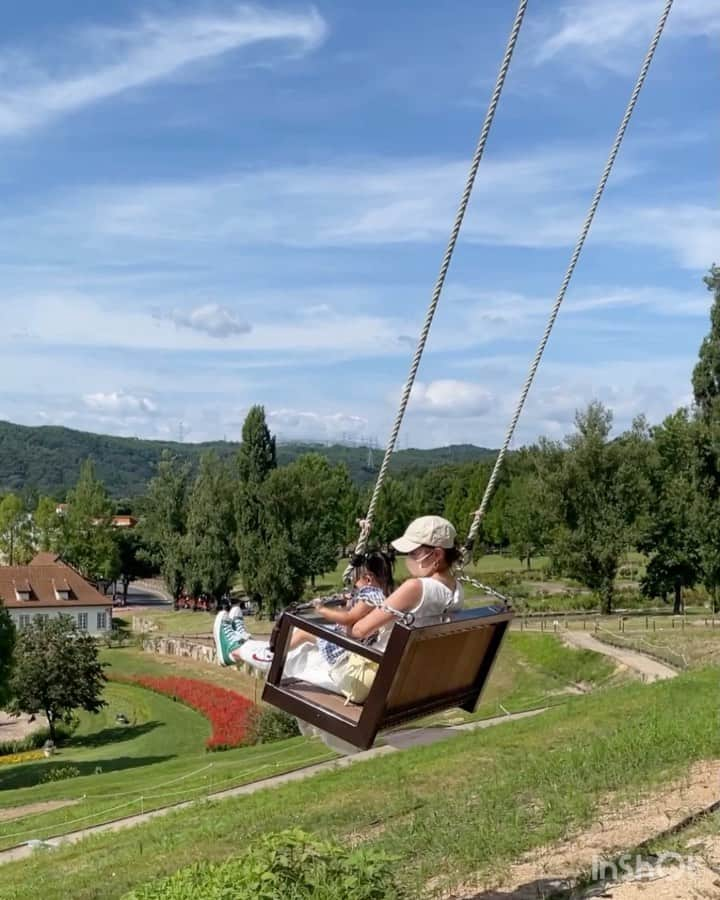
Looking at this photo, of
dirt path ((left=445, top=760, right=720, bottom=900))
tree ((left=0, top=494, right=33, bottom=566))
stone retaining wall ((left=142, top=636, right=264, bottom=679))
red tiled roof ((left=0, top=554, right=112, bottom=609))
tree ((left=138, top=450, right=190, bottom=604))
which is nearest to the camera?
dirt path ((left=445, top=760, right=720, bottom=900))

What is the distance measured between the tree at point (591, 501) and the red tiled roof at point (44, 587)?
3783 cm

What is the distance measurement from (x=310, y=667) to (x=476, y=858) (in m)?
4.13

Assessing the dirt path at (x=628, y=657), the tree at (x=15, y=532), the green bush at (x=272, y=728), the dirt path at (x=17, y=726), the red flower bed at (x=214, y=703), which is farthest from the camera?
the tree at (x=15, y=532)

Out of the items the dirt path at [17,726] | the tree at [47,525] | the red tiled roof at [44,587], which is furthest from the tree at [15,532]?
the dirt path at [17,726]

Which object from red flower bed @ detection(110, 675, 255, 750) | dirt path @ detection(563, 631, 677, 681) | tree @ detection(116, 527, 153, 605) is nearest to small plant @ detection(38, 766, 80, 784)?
red flower bed @ detection(110, 675, 255, 750)

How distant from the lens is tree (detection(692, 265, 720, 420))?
42.2 m

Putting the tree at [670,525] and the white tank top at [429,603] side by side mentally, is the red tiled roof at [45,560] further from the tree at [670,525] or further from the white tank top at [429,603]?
the white tank top at [429,603]

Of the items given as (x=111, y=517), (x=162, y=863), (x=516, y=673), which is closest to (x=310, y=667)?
(x=162, y=863)

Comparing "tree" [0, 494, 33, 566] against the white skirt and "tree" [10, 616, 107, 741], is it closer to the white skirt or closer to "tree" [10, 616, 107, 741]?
"tree" [10, 616, 107, 741]

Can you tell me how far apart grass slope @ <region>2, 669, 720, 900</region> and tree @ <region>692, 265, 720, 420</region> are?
85.2 ft

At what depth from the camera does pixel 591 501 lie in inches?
1908

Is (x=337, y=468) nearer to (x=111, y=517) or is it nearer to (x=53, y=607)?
(x=111, y=517)

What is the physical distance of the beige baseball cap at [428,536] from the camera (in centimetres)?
650

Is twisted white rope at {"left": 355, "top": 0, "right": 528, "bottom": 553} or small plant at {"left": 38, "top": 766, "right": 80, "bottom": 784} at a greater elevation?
twisted white rope at {"left": 355, "top": 0, "right": 528, "bottom": 553}
